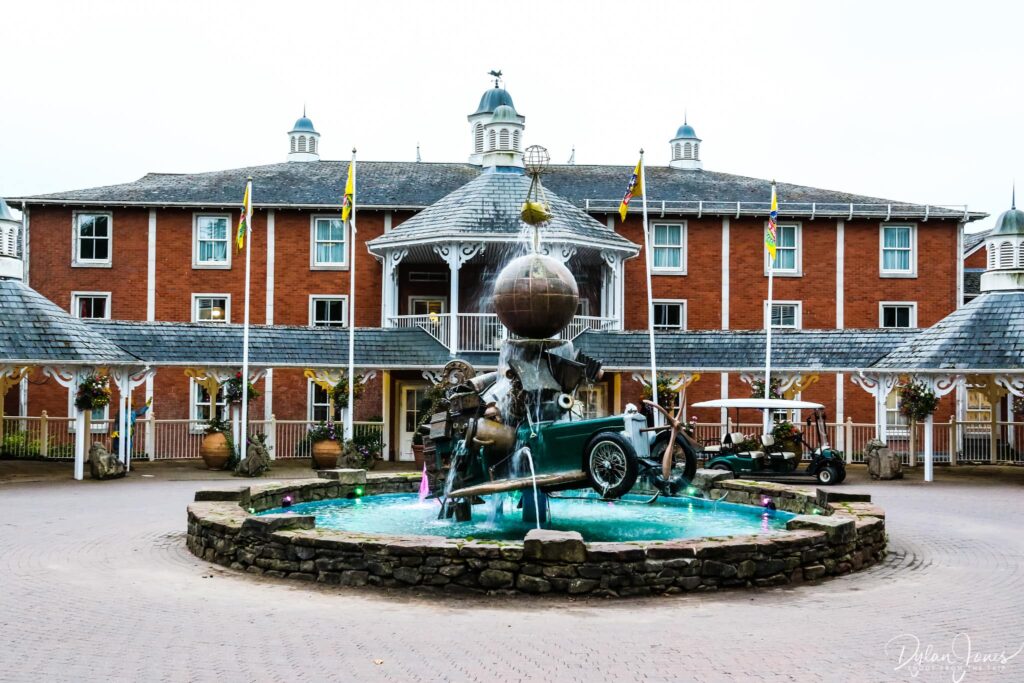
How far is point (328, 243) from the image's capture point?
1287 inches

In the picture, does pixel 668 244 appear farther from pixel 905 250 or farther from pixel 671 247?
pixel 905 250

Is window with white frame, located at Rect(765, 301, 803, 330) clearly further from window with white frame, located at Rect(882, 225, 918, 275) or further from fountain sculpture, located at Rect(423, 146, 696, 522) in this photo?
fountain sculpture, located at Rect(423, 146, 696, 522)

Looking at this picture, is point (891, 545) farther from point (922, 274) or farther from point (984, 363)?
point (922, 274)

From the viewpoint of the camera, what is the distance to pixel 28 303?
22.9m

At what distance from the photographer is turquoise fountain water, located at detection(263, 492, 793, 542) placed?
41.2 ft

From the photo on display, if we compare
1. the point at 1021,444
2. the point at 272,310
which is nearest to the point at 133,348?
the point at 272,310

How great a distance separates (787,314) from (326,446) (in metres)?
16.1

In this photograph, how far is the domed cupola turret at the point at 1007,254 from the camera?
24.1m

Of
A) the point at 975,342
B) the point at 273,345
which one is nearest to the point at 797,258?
the point at 975,342

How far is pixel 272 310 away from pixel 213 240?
2.93 metres

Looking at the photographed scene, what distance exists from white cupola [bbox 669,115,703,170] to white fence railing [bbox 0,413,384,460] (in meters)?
17.3

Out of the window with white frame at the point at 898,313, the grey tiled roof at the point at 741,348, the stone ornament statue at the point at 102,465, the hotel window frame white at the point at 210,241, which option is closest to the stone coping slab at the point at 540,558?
the stone ornament statue at the point at 102,465

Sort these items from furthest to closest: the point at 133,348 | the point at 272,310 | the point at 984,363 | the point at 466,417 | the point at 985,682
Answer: the point at 272,310 → the point at 133,348 → the point at 984,363 → the point at 466,417 → the point at 985,682

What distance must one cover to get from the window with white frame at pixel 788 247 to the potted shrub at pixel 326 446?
15.8 meters
